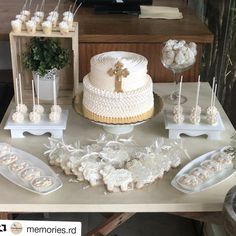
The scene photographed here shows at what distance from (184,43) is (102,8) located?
520 mm

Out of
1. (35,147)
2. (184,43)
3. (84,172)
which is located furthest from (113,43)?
(84,172)

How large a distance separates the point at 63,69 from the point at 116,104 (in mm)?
417

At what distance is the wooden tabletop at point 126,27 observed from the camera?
166cm

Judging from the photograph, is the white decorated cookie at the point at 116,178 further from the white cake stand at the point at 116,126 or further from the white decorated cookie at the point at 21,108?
the white decorated cookie at the point at 21,108

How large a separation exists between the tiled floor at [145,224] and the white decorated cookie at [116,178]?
2.55 feet

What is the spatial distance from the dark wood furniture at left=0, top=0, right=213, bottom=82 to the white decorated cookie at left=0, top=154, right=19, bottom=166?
56 cm

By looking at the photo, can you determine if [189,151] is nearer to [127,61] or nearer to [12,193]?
[127,61]

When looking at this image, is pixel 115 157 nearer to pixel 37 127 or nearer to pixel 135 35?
pixel 37 127

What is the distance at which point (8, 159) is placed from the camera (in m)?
1.24

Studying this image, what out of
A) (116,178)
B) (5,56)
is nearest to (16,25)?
(116,178)

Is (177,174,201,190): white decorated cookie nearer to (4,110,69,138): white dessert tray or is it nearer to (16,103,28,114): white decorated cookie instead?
(4,110,69,138): white dessert tray

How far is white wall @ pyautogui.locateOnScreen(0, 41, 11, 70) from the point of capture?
7.39 ft

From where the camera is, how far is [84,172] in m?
1.18

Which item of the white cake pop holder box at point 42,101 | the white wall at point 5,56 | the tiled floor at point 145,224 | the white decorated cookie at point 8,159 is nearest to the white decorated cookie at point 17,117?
the white cake pop holder box at point 42,101
